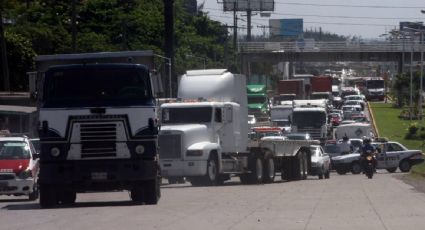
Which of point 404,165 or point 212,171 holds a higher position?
point 212,171

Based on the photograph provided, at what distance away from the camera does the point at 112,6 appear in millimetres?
77312

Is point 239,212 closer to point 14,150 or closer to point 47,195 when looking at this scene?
point 47,195

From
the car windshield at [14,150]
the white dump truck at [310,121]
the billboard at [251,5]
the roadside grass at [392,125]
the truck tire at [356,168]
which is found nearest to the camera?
the car windshield at [14,150]

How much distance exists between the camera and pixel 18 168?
98.3ft

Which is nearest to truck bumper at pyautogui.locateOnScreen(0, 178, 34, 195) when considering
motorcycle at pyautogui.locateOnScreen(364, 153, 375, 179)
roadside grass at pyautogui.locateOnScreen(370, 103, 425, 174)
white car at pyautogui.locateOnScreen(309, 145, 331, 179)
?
motorcycle at pyautogui.locateOnScreen(364, 153, 375, 179)

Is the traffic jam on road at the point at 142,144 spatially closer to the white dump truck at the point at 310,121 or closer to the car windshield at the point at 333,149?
the car windshield at the point at 333,149

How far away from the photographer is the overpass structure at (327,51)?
114 meters

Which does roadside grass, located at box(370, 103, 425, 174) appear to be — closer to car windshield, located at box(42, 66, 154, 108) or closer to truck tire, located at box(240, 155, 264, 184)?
truck tire, located at box(240, 155, 264, 184)

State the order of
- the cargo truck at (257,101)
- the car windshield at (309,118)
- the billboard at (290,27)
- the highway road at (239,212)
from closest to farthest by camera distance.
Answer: the highway road at (239,212)
the car windshield at (309,118)
the cargo truck at (257,101)
the billboard at (290,27)

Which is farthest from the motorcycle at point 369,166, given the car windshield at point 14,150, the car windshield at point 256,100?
the car windshield at point 256,100

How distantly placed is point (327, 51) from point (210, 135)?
82184mm

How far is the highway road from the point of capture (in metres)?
19.4

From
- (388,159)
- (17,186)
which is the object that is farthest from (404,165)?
(17,186)

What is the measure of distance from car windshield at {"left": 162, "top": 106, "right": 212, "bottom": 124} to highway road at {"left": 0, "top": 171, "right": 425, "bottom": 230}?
5.68m
